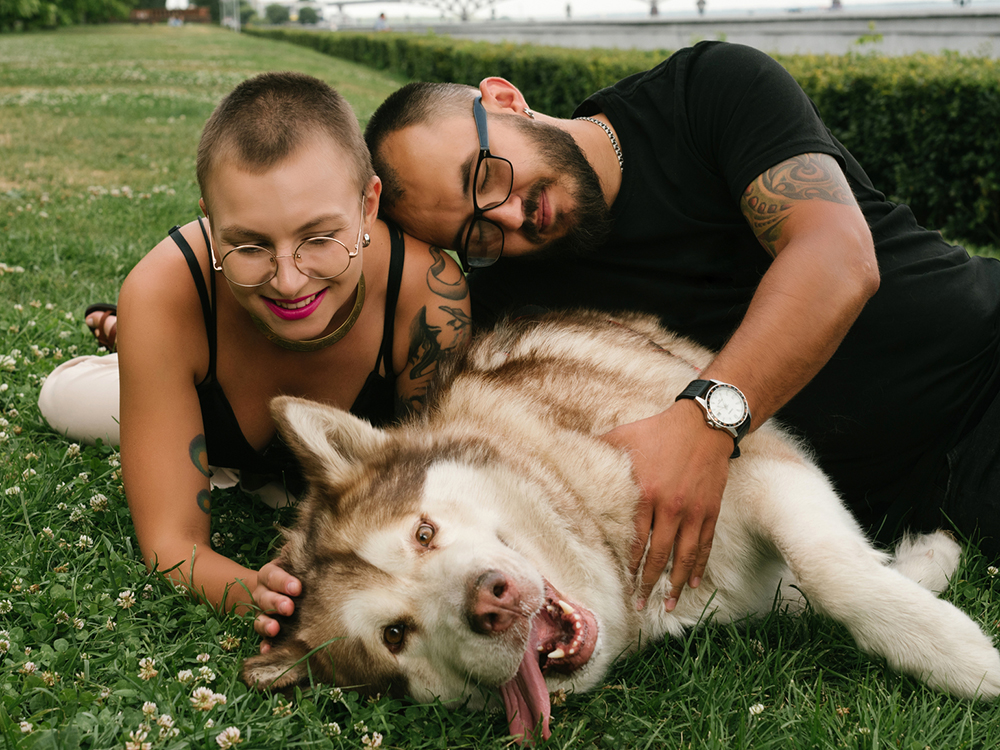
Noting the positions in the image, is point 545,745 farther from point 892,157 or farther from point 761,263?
point 892,157

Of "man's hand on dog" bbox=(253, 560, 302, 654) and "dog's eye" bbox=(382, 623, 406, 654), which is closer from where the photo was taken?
"dog's eye" bbox=(382, 623, 406, 654)

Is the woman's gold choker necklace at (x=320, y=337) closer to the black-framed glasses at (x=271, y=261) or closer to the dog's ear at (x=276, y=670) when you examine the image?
the black-framed glasses at (x=271, y=261)

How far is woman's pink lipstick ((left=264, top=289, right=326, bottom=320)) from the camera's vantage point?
8.43 ft

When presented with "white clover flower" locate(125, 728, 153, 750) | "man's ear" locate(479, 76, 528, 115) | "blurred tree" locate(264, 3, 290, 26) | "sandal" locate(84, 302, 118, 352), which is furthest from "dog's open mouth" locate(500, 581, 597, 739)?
"blurred tree" locate(264, 3, 290, 26)

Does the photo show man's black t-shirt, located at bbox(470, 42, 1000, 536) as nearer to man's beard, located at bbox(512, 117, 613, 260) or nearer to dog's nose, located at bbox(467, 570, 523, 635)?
man's beard, located at bbox(512, 117, 613, 260)

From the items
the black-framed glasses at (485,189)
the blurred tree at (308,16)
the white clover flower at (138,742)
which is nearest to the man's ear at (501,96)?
the black-framed glasses at (485,189)

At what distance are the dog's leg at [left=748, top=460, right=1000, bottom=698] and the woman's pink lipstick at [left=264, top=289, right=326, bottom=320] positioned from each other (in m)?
1.64

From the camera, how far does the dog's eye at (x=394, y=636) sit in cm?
214

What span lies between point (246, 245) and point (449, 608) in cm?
129

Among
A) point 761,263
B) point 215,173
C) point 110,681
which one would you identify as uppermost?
point 215,173

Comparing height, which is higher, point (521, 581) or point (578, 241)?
point (578, 241)

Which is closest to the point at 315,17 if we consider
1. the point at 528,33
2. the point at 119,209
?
the point at 528,33

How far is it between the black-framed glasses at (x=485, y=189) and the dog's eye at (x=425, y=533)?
54.1 inches

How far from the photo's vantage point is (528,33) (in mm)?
32938
